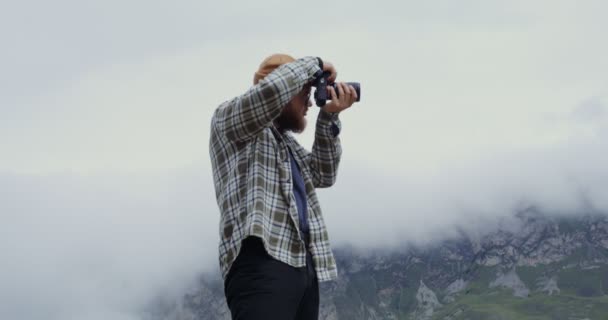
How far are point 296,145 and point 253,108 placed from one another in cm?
118

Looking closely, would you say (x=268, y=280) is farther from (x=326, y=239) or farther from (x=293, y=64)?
(x=293, y=64)

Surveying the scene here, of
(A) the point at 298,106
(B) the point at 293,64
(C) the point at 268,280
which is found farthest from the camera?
(A) the point at 298,106

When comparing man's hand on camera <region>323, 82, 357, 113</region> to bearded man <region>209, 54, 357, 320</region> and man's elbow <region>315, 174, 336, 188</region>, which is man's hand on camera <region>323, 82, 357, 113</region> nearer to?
bearded man <region>209, 54, 357, 320</region>

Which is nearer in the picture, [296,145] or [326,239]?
[326,239]

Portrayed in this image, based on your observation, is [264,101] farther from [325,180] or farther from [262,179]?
[325,180]

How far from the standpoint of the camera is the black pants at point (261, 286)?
5.46m

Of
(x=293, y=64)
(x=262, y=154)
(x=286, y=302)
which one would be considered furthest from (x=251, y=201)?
(x=293, y=64)

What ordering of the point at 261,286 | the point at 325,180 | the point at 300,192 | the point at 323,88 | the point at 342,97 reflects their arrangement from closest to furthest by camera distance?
the point at 261,286 < the point at 300,192 < the point at 323,88 < the point at 342,97 < the point at 325,180

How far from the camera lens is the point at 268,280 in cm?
551

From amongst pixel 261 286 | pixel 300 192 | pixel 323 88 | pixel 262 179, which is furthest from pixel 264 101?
pixel 261 286

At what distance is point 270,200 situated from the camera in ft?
19.0

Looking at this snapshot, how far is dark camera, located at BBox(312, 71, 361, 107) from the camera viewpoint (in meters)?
6.40

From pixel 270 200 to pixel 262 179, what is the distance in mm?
206

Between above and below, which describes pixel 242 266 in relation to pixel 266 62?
below
